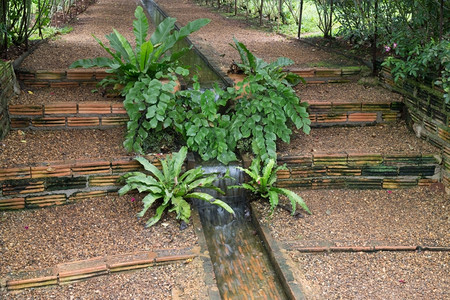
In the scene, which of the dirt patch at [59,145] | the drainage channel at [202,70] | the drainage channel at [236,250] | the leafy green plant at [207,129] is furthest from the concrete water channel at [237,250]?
the drainage channel at [202,70]

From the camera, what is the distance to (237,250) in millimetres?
4262

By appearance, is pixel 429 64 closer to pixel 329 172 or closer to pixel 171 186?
pixel 329 172

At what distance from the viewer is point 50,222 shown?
4293 mm

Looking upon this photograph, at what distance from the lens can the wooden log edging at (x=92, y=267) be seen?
3.52m

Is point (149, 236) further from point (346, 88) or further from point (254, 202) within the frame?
point (346, 88)

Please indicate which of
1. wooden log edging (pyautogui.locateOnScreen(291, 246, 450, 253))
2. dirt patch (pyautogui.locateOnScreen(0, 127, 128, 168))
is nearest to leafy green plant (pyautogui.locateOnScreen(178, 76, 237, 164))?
dirt patch (pyautogui.locateOnScreen(0, 127, 128, 168))

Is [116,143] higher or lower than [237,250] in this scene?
higher

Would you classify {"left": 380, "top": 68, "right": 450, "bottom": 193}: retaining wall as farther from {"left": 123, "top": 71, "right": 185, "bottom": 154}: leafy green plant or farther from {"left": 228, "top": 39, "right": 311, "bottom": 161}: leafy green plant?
{"left": 123, "top": 71, "right": 185, "bottom": 154}: leafy green plant

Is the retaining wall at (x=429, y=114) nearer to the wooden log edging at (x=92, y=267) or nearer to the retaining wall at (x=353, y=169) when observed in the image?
the retaining wall at (x=353, y=169)

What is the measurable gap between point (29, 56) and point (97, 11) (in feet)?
27.0

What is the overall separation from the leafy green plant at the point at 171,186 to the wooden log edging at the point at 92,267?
43 centimetres

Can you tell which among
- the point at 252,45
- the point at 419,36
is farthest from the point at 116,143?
the point at 252,45

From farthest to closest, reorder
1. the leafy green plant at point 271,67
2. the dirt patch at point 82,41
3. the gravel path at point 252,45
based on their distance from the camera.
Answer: the gravel path at point 252,45, the dirt patch at point 82,41, the leafy green plant at point 271,67

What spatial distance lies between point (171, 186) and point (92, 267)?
1.10 m
